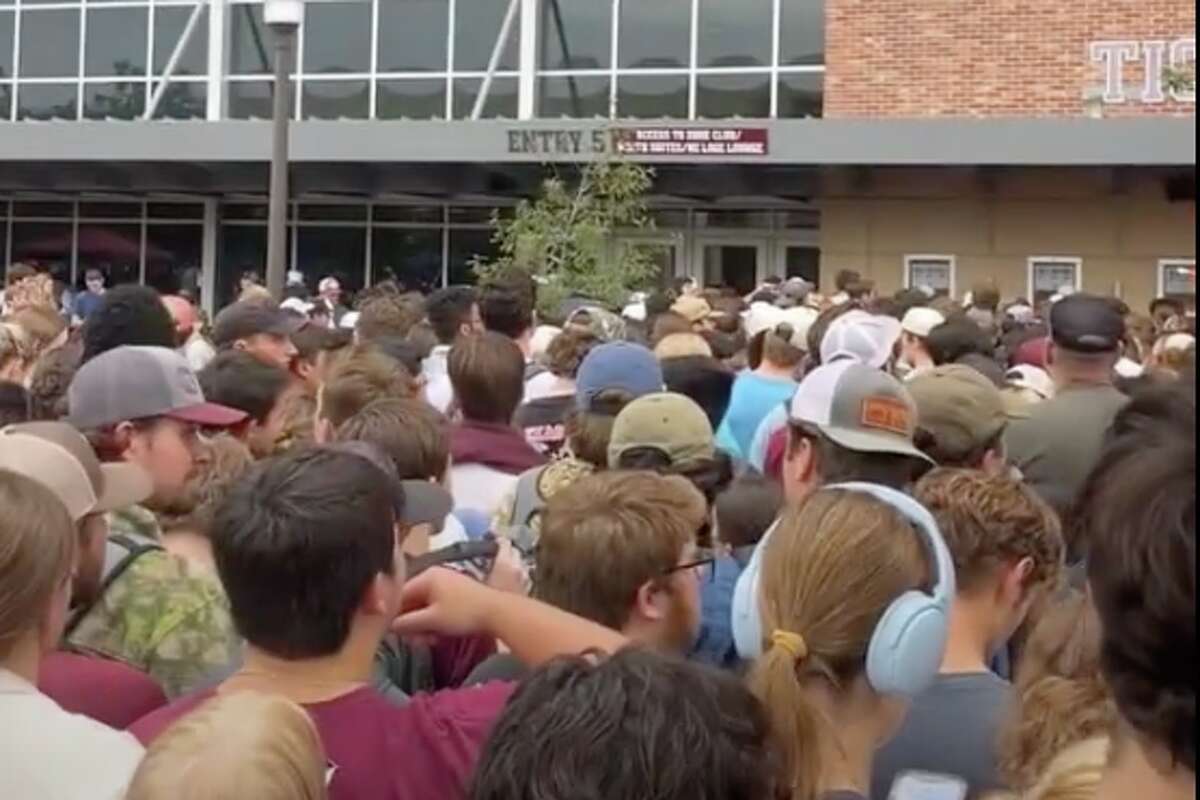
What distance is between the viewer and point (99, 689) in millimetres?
3629

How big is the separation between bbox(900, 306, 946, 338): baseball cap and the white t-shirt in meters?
6.01

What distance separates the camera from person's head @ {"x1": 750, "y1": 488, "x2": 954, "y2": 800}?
3029mm

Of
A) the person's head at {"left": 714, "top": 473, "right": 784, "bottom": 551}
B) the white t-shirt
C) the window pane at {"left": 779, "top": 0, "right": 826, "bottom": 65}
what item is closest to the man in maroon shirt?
the white t-shirt

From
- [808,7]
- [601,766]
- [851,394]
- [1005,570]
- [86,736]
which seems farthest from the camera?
[808,7]

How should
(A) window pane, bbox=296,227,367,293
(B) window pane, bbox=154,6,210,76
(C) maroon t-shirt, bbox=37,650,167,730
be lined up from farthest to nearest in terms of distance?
(B) window pane, bbox=154,6,210,76 < (A) window pane, bbox=296,227,367,293 < (C) maroon t-shirt, bbox=37,650,167,730

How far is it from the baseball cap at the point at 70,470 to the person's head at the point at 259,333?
10.8 feet

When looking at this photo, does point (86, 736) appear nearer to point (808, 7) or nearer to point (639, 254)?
point (639, 254)

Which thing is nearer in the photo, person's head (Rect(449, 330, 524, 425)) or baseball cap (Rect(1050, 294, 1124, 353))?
person's head (Rect(449, 330, 524, 425))

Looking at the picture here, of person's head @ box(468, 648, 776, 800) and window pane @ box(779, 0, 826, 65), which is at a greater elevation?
window pane @ box(779, 0, 826, 65)

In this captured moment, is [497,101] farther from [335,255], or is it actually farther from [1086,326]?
[1086,326]

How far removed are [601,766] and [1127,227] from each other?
22.4 m

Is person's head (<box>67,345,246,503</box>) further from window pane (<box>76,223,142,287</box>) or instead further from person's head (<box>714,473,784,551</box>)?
window pane (<box>76,223,142,287</box>)

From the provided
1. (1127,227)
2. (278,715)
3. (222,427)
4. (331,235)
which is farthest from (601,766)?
(331,235)

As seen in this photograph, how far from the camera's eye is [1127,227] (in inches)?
931
